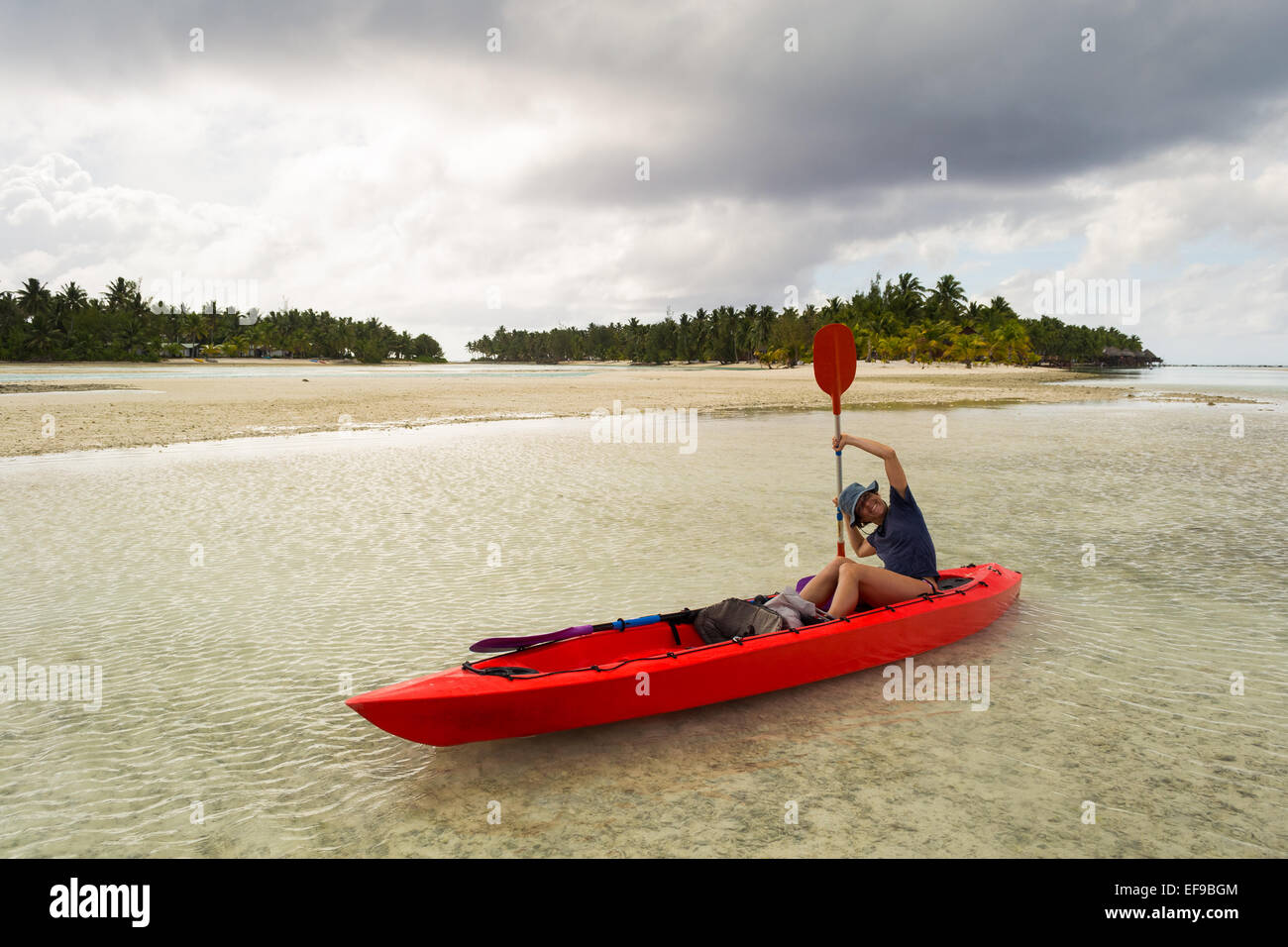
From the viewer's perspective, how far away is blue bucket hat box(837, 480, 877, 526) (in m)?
5.35

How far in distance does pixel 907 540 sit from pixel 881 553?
29 cm

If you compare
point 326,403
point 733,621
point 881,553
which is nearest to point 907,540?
point 881,553

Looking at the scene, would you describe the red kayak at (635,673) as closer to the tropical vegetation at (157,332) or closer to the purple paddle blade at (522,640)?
the purple paddle blade at (522,640)

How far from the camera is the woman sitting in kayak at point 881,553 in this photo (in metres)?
5.14

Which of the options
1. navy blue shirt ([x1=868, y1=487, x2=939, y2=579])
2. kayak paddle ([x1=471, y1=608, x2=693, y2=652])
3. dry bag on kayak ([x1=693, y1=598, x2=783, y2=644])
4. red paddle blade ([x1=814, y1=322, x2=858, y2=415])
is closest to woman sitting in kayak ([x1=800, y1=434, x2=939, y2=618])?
navy blue shirt ([x1=868, y1=487, x2=939, y2=579])

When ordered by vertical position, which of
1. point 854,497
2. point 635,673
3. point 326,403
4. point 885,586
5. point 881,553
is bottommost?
point 635,673

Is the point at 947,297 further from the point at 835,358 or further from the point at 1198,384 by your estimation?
the point at 835,358

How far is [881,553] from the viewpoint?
5805mm

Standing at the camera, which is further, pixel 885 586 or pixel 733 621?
pixel 885 586

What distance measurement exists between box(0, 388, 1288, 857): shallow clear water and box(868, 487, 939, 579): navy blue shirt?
667 mm

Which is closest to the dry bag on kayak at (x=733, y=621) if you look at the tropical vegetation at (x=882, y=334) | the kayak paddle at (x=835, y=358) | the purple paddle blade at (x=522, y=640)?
the purple paddle blade at (x=522, y=640)

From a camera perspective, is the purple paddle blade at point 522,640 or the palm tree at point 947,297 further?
the palm tree at point 947,297
